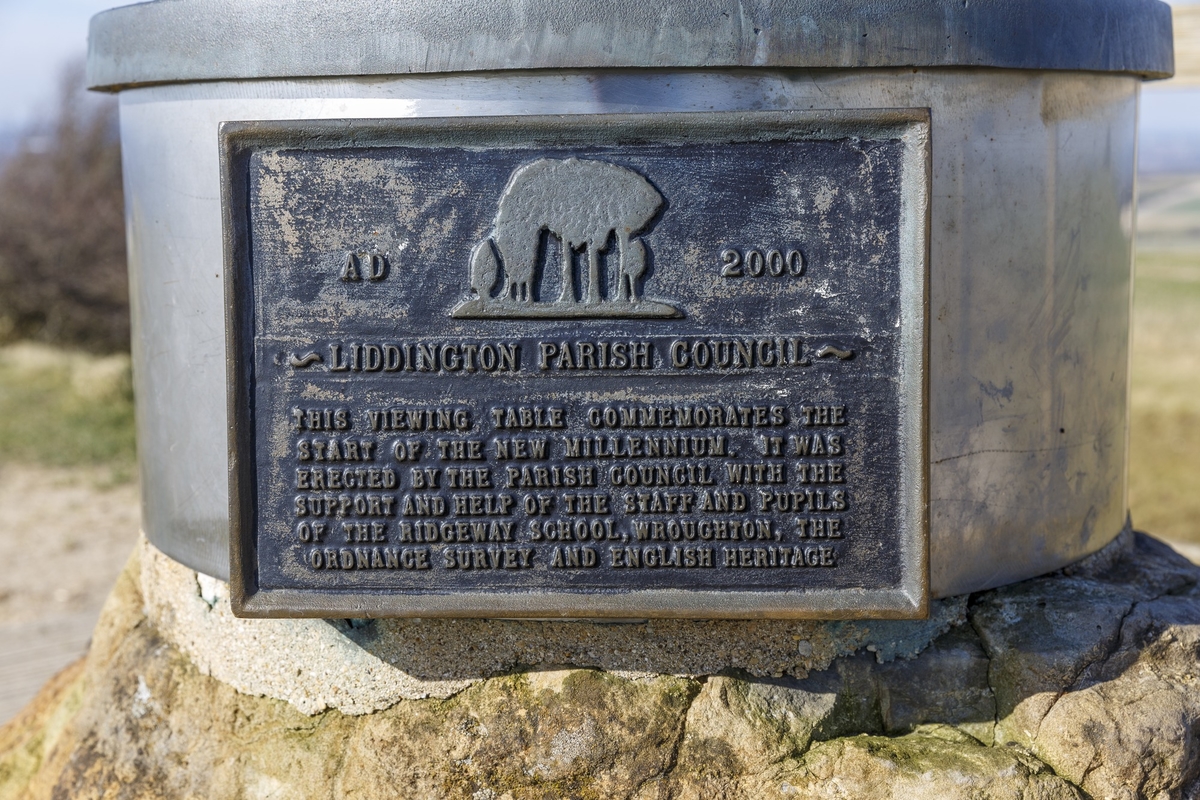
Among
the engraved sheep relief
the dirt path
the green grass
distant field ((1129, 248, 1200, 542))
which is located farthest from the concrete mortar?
the green grass

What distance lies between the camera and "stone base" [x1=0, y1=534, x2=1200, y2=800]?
2.39 metres

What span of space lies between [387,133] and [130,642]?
154cm

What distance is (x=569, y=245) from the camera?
2346mm

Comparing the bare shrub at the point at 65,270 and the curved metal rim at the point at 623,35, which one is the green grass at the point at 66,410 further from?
the curved metal rim at the point at 623,35

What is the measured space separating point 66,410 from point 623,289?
7.79 meters

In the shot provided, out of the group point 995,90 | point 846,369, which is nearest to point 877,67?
point 995,90

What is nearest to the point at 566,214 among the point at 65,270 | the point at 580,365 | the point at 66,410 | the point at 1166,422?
the point at 580,365

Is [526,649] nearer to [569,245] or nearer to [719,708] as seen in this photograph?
[719,708]

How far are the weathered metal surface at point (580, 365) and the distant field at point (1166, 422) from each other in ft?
13.7

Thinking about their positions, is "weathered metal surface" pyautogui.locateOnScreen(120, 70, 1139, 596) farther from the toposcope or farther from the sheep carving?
the sheep carving

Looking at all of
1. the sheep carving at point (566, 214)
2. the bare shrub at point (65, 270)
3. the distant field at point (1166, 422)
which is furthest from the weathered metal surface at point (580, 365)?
the bare shrub at point (65, 270)

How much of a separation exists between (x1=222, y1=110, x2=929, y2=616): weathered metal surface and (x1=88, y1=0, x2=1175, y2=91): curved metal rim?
14cm

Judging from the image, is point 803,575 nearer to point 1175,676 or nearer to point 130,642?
point 1175,676

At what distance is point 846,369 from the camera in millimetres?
2346
